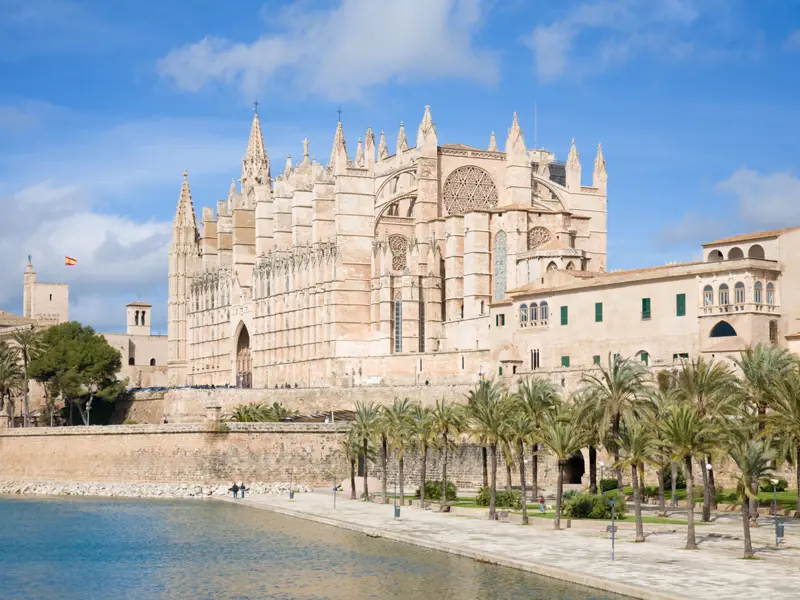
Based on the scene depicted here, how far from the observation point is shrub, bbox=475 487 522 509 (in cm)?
4594

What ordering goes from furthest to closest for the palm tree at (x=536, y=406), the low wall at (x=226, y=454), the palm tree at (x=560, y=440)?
1. the low wall at (x=226, y=454)
2. the palm tree at (x=536, y=406)
3. the palm tree at (x=560, y=440)

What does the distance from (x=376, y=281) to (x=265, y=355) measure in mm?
14422

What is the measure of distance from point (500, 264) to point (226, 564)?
1380 inches

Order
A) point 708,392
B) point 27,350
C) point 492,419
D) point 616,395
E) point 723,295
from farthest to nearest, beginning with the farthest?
point 27,350 → point 723,295 → point 492,419 → point 616,395 → point 708,392

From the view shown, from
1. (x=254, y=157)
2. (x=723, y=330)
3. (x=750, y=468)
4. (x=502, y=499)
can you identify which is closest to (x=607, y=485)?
(x=502, y=499)

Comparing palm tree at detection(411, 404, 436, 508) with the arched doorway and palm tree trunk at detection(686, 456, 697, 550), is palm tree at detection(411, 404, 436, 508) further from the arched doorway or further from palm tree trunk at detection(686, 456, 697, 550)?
the arched doorway

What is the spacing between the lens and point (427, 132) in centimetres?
7469

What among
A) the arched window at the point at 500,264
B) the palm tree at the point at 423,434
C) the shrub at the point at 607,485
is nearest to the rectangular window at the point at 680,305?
the shrub at the point at 607,485

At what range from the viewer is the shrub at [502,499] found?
4594cm

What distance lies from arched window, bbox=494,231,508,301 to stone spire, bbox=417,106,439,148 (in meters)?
7.84

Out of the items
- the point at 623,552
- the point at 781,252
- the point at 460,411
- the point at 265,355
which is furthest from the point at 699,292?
the point at 265,355

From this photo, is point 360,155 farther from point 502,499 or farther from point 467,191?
point 502,499

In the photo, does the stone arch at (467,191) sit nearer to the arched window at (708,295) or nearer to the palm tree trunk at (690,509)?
the arched window at (708,295)

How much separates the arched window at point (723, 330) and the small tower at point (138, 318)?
3105 inches
